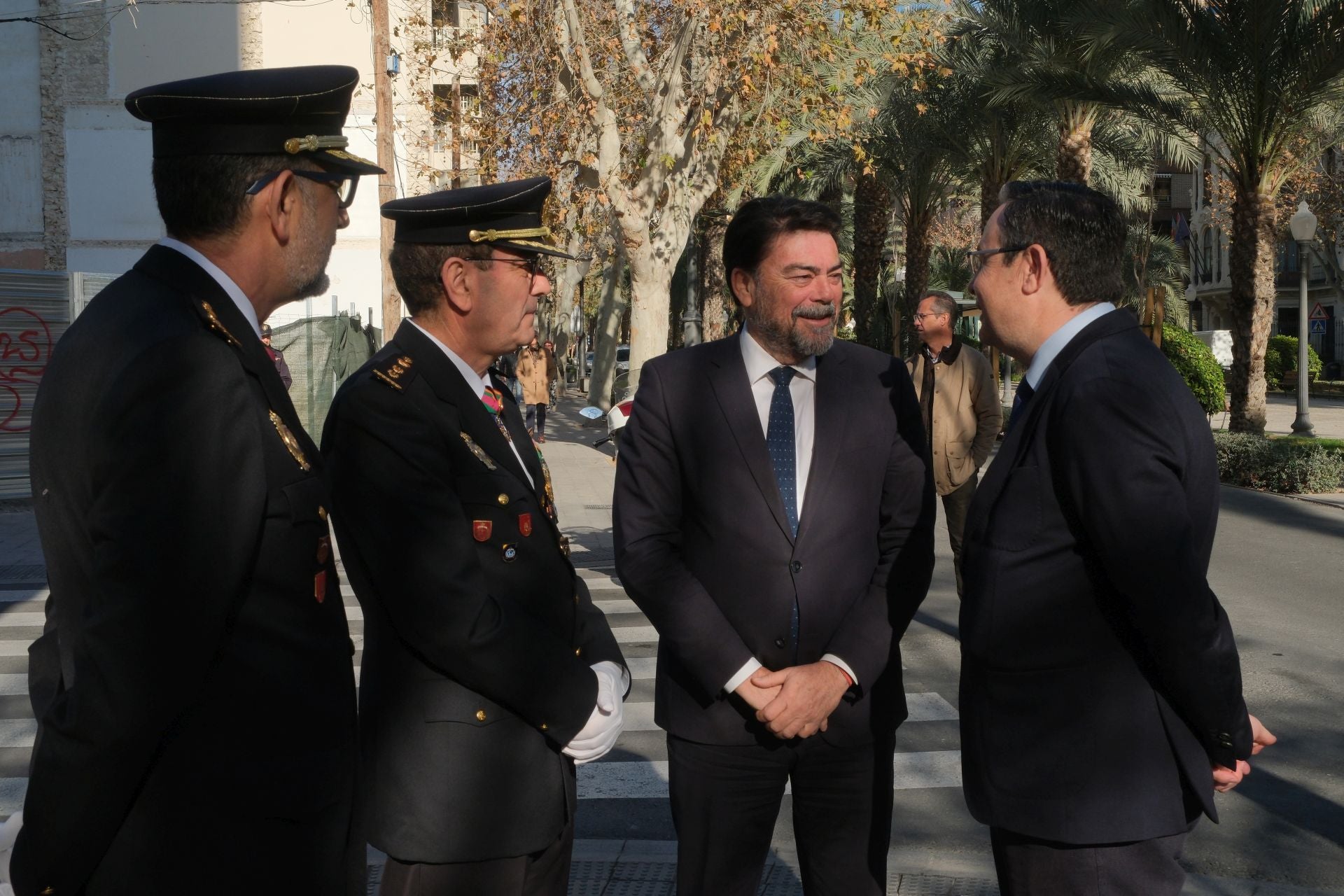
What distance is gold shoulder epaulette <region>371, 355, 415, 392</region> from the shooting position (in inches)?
98.0

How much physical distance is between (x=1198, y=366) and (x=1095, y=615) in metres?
21.9

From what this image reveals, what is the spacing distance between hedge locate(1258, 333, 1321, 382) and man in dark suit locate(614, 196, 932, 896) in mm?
46357

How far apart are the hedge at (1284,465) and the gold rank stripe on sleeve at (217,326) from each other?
15.4 m

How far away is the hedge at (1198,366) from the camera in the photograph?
887 inches

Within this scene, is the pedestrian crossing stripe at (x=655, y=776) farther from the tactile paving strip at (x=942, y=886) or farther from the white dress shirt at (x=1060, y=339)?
the white dress shirt at (x=1060, y=339)

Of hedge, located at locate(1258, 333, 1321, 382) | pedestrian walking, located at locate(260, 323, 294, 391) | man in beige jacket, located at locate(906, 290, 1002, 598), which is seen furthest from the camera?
hedge, located at locate(1258, 333, 1321, 382)

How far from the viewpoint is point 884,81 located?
2412 centimetres

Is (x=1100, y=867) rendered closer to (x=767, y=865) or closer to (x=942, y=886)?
(x=942, y=886)

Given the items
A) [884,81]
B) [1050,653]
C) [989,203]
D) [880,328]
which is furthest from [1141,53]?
[880,328]

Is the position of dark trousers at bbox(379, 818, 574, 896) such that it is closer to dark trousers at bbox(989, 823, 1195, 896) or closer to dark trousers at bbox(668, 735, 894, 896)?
dark trousers at bbox(668, 735, 894, 896)

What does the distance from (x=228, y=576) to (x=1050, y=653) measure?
1.49 m

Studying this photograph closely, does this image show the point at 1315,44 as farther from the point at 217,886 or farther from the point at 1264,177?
the point at 217,886

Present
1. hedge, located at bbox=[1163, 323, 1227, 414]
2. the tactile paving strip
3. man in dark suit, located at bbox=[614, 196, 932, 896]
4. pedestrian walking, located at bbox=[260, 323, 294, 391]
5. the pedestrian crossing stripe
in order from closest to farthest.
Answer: pedestrian walking, located at bbox=[260, 323, 294, 391], man in dark suit, located at bbox=[614, 196, 932, 896], the tactile paving strip, the pedestrian crossing stripe, hedge, located at bbox=[1163, 323, 1227, 414]

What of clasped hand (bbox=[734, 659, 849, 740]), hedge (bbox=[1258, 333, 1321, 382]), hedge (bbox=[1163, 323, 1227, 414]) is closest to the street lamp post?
hedge (bbox=[1163, 323, 1227, 414])
